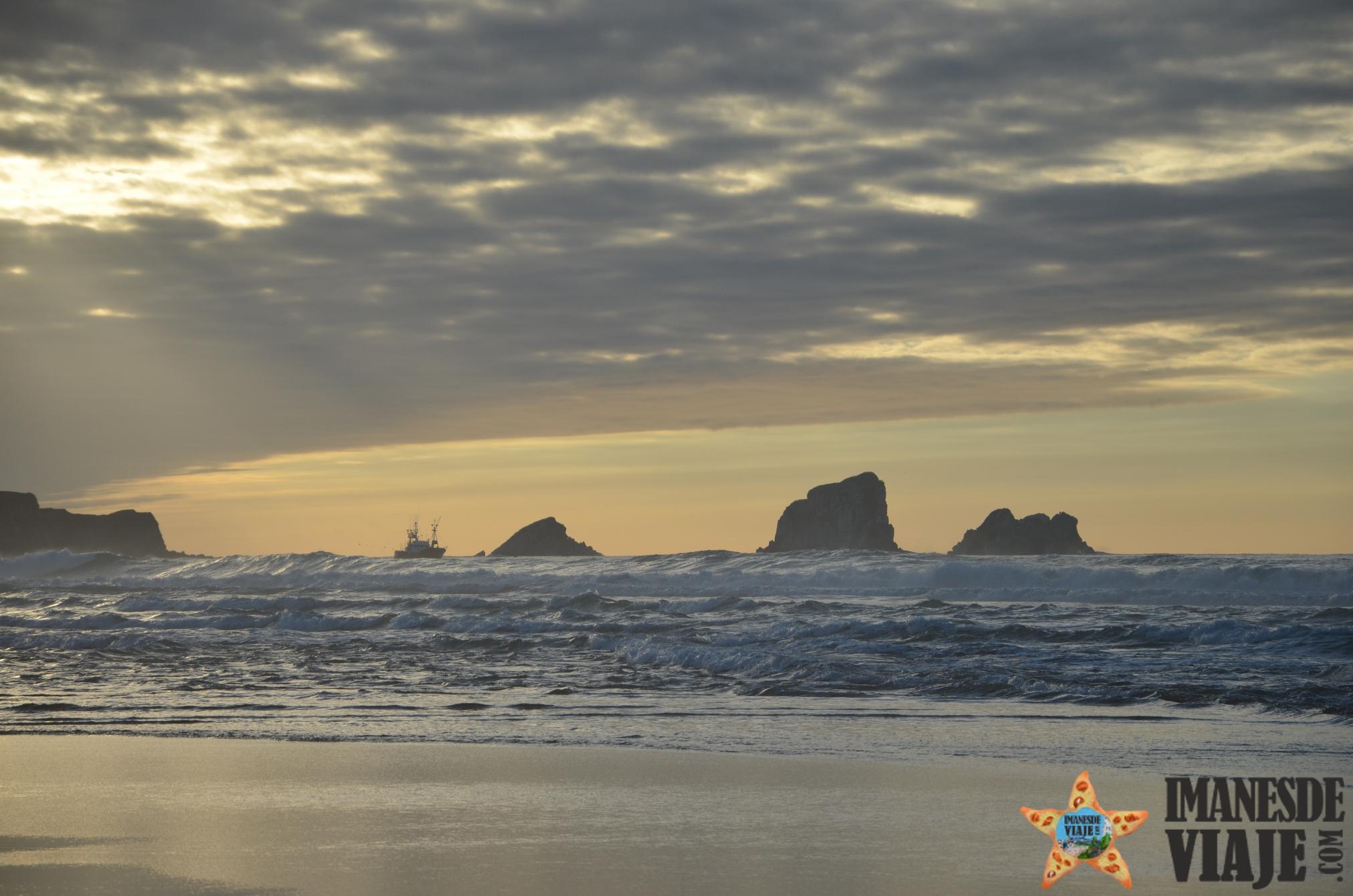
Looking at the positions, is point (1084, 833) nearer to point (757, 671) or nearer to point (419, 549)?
point (757, 671)

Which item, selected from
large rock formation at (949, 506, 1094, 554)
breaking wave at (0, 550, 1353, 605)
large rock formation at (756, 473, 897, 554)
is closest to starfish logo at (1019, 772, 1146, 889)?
breaking wave at (0, 550, 1353, 605)

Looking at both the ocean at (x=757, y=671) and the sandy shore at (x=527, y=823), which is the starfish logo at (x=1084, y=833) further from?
the ocean at (x=757, y=671)

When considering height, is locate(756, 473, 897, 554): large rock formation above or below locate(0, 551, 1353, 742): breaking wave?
above

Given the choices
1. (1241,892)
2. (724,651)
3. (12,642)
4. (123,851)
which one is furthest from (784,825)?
(12,642)

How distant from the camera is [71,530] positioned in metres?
110

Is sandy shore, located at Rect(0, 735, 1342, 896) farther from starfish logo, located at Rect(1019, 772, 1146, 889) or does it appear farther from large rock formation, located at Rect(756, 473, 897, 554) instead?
large rock formation, located at Rect(756, 473, 897, 554)

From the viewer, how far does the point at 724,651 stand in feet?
55.6

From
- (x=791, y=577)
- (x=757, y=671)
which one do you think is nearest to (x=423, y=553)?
(x=791, y=577)

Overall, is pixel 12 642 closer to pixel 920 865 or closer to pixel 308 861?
pixel 308 861

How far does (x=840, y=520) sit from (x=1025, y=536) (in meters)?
16.4

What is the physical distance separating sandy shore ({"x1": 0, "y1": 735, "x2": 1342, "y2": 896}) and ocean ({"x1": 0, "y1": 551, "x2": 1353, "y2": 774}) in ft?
3.21

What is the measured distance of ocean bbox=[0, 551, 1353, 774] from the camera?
10.4 metres

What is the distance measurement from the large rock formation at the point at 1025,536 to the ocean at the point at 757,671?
121 feet

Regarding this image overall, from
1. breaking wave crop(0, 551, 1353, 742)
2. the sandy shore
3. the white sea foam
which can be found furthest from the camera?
the white sea foam
